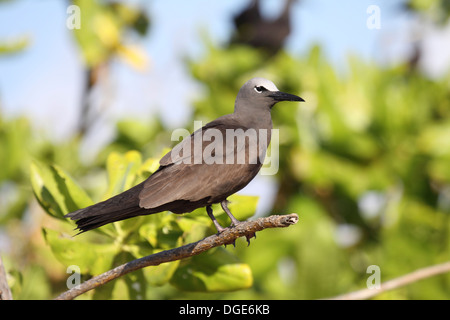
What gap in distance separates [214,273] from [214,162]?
495 millimetres

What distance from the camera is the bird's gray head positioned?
4.63ft

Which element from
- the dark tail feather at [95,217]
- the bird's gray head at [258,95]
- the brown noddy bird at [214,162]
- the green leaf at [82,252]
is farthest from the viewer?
the green leaf at [82,252]

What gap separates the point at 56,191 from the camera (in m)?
1.55

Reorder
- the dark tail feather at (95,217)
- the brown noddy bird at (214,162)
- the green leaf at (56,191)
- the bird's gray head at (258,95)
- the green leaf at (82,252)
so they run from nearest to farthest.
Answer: the dark tail feather at (95,217), the brown noddy bird at (214,162), the bird's gray head at (258,95), the green leaf at (56,191), the green leaf at (82,252)

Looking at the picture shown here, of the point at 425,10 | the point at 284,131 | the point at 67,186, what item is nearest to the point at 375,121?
the point at 284,131

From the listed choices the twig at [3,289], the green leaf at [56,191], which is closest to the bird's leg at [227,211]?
the green leaf at [56,191]

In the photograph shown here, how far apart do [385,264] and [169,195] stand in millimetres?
2855

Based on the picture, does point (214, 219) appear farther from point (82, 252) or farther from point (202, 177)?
point (82, 252)

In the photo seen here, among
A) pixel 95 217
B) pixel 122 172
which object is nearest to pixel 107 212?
pixel 95 217

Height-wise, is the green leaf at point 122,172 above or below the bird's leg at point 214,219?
above

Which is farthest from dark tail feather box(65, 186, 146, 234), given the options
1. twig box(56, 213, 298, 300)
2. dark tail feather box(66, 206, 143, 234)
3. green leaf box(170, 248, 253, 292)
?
green leaf box(170, 248, 253, 292)

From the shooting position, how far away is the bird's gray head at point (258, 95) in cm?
141

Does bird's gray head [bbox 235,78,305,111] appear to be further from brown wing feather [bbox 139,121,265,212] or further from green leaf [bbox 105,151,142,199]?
green leaf [bbox 105,151,142,199]

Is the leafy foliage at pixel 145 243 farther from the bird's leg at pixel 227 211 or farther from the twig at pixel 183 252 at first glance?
the twig at pixel 183 252
